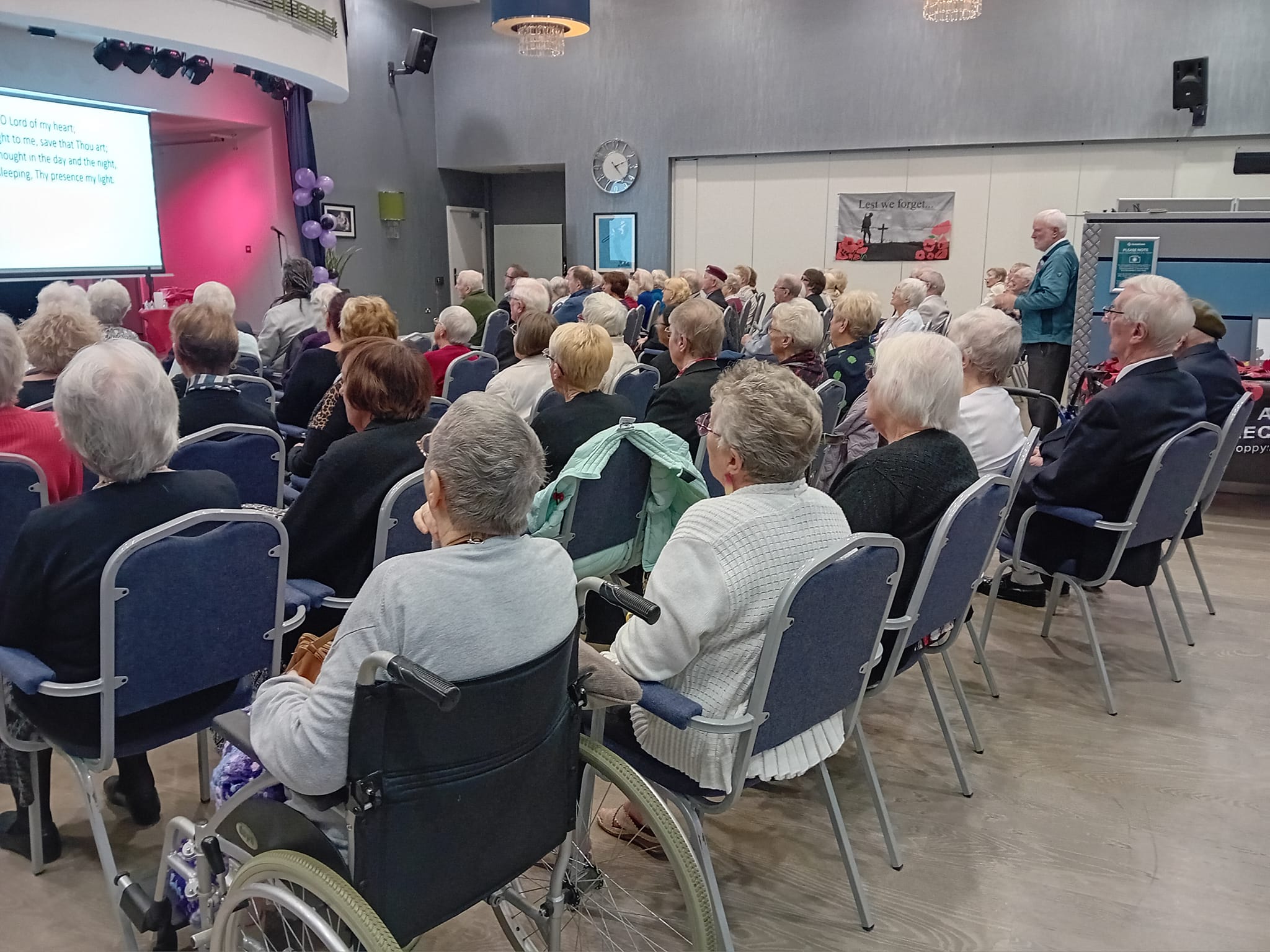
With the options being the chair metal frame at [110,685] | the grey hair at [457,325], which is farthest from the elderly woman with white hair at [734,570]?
the grey hair at [457,325]

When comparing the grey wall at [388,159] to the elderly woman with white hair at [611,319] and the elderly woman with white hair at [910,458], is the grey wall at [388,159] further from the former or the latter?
the elderly woman with white hair at [910,458]

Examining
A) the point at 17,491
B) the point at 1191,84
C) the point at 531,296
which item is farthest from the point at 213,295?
the point at 1191,84

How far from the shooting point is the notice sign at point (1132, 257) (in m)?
5.86

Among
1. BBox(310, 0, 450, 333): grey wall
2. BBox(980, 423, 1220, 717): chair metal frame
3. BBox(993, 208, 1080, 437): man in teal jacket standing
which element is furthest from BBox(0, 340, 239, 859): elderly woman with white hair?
BBox(310, 0, 450, 333): grey wall

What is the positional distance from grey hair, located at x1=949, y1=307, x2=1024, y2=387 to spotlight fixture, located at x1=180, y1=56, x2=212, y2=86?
25.0 feet

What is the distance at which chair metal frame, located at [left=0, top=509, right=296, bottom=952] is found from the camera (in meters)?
1.77

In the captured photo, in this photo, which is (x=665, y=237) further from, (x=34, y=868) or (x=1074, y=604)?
(x=34, y=868)

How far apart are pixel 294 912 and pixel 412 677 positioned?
16.9 inches

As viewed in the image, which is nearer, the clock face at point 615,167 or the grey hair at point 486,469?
the grey hair at point 486,469

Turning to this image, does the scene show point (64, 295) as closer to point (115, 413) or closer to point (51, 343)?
point (51, 343)

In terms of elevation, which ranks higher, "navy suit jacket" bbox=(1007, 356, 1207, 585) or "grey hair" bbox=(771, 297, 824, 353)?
"grey hair" bbox=(771, 297, 824, 353)

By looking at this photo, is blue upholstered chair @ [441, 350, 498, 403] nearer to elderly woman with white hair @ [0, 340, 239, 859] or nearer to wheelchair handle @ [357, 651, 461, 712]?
elderly woman with white hair @ [0, 340, 239, 859]

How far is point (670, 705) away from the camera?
1710 millimetres

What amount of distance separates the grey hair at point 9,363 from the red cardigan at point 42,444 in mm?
37
